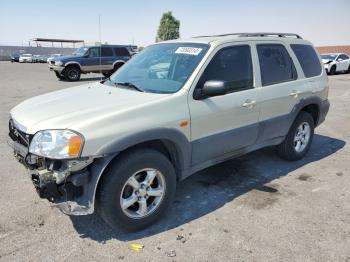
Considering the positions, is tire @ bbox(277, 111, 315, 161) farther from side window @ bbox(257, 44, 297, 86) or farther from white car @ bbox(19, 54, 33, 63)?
white car @ bbox(19, 54, 33, 63)

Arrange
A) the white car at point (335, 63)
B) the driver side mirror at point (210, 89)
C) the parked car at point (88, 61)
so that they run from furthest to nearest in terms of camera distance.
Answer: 1. the white car at point (335, 63)
2. the parked car at point (88, 61)
3. the driver side mirror at point (210, 89)

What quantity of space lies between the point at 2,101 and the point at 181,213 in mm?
9225

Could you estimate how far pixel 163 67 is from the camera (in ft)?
12.6

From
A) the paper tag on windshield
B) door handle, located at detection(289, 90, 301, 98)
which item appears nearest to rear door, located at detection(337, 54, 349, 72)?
door handle, located at detection(289, 90, 301, 98)

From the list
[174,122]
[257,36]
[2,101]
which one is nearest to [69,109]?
[174,122]

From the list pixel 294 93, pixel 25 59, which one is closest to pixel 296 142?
pixel 294 93

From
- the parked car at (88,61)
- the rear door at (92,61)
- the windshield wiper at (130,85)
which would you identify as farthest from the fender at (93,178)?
the rear door at (92,61)

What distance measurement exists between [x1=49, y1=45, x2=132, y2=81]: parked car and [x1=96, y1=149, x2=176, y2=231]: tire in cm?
1418

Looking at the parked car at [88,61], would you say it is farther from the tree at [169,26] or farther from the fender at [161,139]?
the tree at [169,26]

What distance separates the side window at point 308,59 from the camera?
4.79 meters

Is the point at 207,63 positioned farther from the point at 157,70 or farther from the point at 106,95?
the point at 106,95

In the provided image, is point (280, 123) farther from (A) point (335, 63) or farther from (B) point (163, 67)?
(A) point (335, 63)

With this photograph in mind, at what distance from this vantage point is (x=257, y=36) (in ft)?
14.0

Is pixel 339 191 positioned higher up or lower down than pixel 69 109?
lower down
